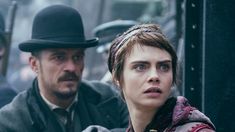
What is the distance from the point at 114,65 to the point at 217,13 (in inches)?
25.0

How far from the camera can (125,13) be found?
19.7 m

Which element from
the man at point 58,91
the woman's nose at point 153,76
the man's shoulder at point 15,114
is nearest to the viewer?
the woman's nose at point 153,76

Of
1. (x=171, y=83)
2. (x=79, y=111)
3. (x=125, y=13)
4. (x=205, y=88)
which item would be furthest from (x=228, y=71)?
(x=125, y=13)

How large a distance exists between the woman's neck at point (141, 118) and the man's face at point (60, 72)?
1.67m

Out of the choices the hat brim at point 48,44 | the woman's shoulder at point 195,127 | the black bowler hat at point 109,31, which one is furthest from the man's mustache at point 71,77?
the black bowler hat at point 109,31

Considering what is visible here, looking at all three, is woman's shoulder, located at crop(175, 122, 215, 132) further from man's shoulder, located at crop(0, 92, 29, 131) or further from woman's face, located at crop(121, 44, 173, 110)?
man's shoulder, located at crop(0, 92, 29, 131)

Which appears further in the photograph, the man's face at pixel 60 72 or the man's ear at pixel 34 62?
the man's ear at pixel 34 62

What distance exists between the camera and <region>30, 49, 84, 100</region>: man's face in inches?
192

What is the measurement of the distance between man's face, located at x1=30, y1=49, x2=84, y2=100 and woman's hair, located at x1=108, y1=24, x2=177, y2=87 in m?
1.49

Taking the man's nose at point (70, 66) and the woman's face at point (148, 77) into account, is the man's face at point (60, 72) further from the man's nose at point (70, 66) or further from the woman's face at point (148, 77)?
the woman's face at point (148, 77)

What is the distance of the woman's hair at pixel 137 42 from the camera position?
10.6ft

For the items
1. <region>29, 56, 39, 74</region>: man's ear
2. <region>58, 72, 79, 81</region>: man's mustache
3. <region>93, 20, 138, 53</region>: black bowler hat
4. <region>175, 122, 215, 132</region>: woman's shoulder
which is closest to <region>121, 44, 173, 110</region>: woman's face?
<region>175, 122, 215, 132</region>: woman's shoulder

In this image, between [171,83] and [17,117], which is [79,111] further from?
[171,83]

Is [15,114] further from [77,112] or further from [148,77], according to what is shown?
[148,77]
